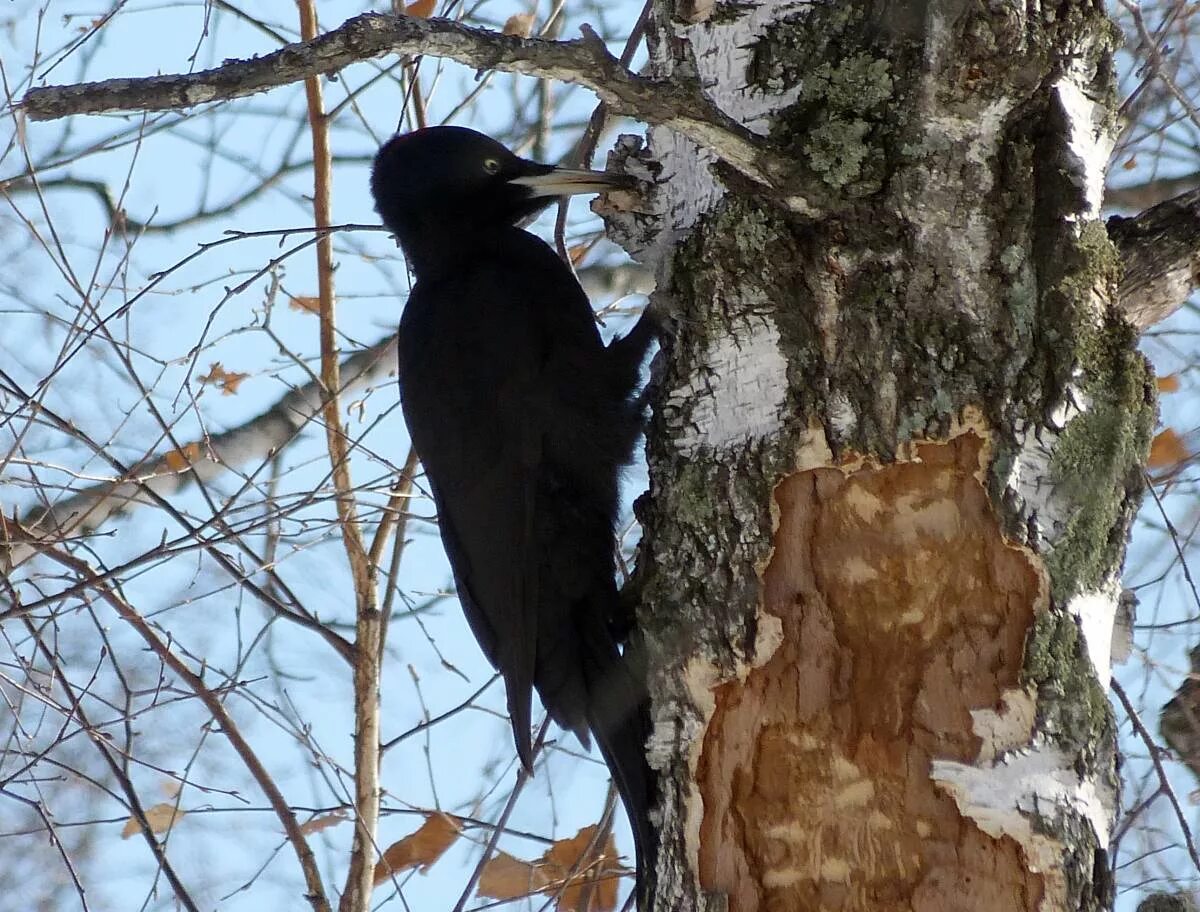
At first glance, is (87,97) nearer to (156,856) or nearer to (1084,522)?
(1084,522)

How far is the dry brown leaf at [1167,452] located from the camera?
13.3 ft

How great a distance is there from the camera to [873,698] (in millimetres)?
2328

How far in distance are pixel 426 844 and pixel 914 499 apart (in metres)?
2.23

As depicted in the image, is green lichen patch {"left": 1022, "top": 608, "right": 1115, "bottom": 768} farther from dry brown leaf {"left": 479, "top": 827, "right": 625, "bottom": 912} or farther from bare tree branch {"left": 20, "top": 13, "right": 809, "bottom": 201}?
dry brown leaf {"left": 479, "top": 827, "right": 625, "bottom": 912}

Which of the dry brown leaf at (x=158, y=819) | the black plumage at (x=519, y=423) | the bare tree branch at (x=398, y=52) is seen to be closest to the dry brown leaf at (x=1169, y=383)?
the black plumage at (x=519, y=423)

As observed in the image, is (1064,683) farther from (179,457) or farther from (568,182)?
(179,457)

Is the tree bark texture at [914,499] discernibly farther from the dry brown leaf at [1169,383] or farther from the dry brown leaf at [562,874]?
the dry brown leaf at [1169,383]

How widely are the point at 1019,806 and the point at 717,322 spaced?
103 centimetres

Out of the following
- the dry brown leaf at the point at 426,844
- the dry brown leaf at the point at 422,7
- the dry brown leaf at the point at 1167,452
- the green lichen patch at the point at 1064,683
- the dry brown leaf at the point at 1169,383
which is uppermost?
the dry brown leaf at the point at 422,7

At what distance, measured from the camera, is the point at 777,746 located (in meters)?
2.38

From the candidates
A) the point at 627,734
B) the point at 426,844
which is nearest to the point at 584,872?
the point at 426,844

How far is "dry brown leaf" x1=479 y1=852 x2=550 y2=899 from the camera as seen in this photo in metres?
3.79

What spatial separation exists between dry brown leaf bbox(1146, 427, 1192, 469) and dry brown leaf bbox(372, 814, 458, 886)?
2.33 meters

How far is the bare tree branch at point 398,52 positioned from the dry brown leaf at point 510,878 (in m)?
2.34
